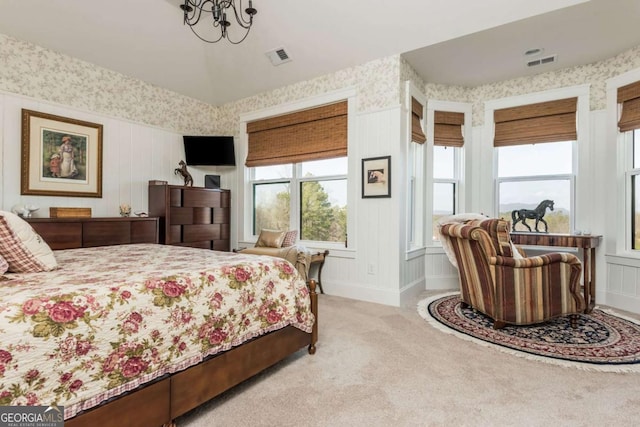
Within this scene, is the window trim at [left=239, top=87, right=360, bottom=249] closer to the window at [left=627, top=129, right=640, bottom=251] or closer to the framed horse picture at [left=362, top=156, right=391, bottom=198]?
the framed horse picture at [left=362, top=156, right=391, bottom=198]

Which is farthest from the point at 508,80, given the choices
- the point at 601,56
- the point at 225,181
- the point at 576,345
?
the point at 225,181

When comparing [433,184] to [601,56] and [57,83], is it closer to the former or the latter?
[601,56]

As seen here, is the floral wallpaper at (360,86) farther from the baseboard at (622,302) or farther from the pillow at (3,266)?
the pillow at (3,266)

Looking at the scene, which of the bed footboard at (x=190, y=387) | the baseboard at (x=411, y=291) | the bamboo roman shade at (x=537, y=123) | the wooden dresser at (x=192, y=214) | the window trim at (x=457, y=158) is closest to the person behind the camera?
the bed footboard at (x=190, y=387)

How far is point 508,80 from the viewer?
425cm

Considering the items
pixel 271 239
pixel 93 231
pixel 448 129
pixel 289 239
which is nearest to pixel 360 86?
pixel 448 129

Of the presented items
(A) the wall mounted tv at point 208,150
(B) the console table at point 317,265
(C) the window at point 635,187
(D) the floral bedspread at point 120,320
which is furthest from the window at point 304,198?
(C) the window at point 635,187

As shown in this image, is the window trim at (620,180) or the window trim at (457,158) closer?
the window trim at (620,180)

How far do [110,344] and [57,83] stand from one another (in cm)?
373

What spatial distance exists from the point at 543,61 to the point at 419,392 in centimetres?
391

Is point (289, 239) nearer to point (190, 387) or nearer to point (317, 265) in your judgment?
point (317, 265)

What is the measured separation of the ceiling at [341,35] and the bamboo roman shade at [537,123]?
1.46 feet

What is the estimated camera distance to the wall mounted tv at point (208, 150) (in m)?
4.88

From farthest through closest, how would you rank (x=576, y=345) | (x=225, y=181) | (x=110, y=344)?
(x=225, y=181) → (x=576, y=345) → (x=110, y=344)
